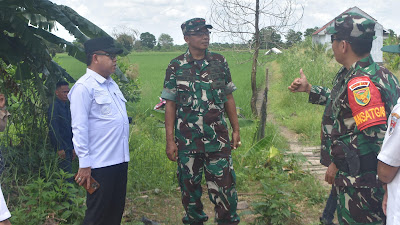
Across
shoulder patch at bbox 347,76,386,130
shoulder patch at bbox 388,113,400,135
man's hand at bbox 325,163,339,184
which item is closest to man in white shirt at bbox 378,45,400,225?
shoulder patch at bbox 388,113,400,135

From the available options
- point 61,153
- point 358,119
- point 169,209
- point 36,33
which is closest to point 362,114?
point 358,119

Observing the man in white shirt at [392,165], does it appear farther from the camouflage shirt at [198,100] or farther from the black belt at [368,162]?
the camouflage shirt at [198,100]

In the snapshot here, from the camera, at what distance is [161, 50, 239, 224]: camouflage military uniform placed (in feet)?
11.0

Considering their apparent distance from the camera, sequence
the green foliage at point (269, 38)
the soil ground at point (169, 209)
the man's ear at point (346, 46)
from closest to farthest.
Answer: the man's ear at point (346, 46), the soil ground at point (169, 209), the green foliage at point (269, 38)

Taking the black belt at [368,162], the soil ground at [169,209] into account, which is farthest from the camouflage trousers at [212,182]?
the black belt at [368,162]

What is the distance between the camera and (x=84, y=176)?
2.72m

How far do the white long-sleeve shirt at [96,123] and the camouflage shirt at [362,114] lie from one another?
1469 millimetres

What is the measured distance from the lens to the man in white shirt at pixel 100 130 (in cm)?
272

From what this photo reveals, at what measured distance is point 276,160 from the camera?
5387mm

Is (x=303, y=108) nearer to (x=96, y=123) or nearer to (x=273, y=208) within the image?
(x=273, y=208)

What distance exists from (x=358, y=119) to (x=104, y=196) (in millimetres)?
1753

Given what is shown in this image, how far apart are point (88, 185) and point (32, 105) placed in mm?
1887

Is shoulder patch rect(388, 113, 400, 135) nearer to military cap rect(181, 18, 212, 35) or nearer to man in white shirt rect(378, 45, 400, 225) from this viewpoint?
man in white shirt rect(378, 45, 400, 225)

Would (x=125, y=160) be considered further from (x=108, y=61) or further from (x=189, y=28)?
(x=189, y=28)
